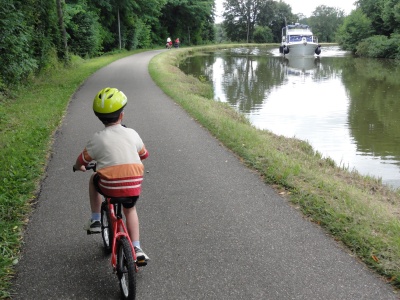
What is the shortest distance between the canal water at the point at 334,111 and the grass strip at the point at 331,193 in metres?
1.23

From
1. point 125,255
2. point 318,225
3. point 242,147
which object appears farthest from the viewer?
point 242,147

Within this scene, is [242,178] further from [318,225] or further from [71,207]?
[71,207]

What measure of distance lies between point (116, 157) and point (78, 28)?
95.5ft

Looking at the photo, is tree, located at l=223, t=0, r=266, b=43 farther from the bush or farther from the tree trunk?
the bush

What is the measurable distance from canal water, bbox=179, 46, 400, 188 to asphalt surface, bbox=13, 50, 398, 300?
3707mm

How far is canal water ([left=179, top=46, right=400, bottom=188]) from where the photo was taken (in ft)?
31.4

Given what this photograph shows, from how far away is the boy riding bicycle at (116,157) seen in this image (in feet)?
10.9

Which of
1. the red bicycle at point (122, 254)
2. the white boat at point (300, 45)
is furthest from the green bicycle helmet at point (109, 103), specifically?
the white boat at point (300, 45)

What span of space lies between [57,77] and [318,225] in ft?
56.1

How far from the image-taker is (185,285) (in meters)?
3.60

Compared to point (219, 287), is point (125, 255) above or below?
above

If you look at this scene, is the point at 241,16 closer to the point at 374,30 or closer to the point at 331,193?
the point at 374,30

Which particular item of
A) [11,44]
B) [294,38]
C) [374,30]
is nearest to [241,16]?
[374,30]

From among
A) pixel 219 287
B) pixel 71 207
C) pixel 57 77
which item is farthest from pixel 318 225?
pixel 57 77
